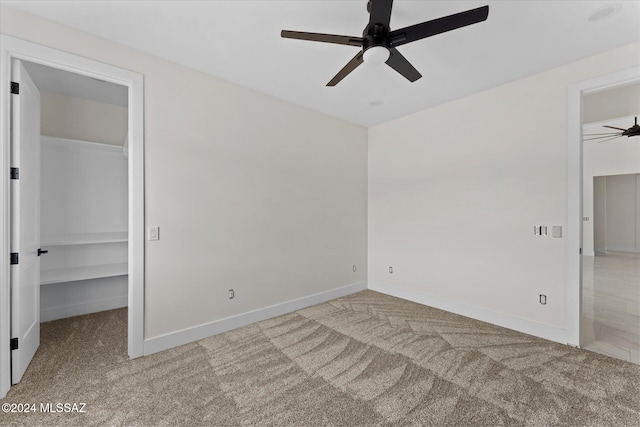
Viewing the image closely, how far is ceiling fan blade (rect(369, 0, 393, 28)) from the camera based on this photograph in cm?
149

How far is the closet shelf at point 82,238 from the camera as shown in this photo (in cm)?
317

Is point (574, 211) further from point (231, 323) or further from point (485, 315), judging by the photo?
point (231, 323)

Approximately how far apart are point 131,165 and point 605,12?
400 cm

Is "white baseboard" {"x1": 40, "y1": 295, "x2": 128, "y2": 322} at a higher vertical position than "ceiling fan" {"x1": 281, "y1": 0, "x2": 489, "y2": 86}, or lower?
lower

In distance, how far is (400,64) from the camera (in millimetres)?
2006

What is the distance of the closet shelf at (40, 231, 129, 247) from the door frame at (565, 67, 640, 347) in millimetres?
5104

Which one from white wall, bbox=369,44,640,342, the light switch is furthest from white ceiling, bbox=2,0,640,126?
the light switch

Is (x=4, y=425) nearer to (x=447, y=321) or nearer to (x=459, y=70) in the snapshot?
(x=447, y=321)

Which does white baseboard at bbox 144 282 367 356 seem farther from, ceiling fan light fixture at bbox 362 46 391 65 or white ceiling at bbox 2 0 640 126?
ceiling fan light fixture at bbox 362 46 391 65

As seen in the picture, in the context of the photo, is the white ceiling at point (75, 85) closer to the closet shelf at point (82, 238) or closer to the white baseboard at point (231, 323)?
the closet shelf at point (82, 238)

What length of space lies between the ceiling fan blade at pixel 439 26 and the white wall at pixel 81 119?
12.4ft

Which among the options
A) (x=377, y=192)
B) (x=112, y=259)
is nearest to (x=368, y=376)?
(x=377, y=192)

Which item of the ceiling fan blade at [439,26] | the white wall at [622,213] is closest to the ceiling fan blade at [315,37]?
the ceiling fan blade at [439,26]

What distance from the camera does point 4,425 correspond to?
1.67 metres
